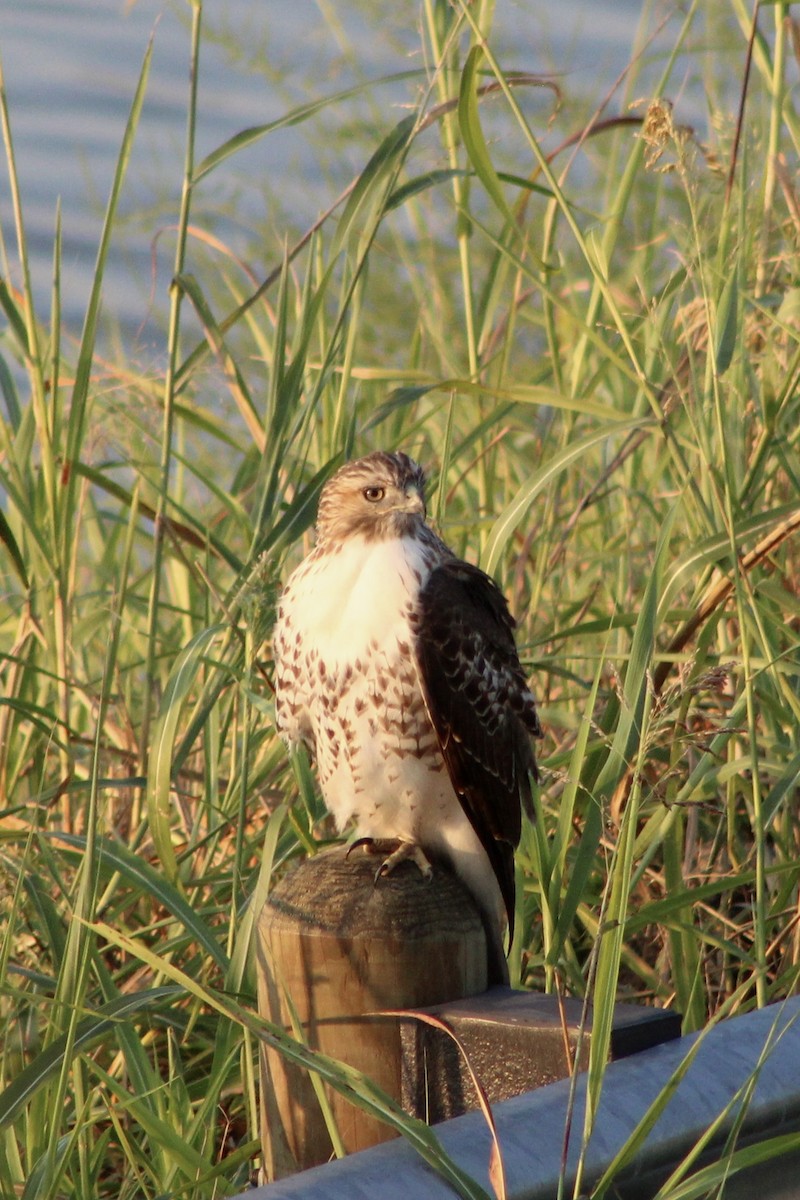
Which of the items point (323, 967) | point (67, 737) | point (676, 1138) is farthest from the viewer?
point (67, 737)

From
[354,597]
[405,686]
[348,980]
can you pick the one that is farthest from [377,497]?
[348,980]

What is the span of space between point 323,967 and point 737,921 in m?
1.47

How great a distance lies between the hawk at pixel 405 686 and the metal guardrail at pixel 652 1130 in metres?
A: 1.10

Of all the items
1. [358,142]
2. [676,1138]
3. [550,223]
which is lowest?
[676,1138]

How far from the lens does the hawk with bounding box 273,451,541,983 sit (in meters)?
3.08

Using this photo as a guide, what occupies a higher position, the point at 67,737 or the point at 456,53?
the point at 456,53

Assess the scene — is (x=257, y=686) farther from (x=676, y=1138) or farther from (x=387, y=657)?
(x=676, y=1138)

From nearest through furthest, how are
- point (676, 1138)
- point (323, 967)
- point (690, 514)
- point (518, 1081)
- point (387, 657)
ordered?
point (676, 1138), point (518, 1081), point (323, 967), point (387, 657), point (690, 514)

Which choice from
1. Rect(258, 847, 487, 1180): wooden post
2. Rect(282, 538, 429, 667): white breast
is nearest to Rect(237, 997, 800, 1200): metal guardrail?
Rect(258, 847, 487, 1180): wooden post

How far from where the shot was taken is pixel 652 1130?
1777mm

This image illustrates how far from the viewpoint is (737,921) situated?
3.43 metres

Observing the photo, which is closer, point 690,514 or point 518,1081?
point 518,1081

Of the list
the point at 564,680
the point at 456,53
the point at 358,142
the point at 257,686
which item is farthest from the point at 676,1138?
the point at 358,142

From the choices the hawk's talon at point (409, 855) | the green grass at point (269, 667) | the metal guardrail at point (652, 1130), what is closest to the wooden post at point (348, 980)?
the green grass at point (269, 667)
